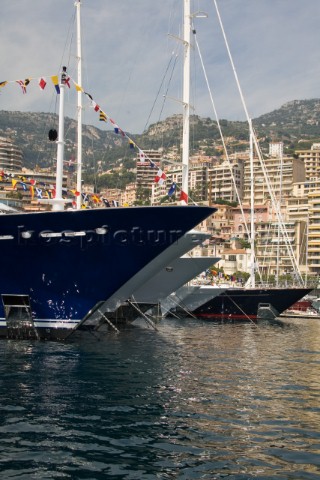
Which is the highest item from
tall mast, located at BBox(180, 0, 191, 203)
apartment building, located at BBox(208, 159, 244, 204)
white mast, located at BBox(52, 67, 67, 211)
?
apartment building, located at BBox(208, 159, 244, 204)

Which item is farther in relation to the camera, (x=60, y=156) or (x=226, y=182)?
(x=226, y=182)

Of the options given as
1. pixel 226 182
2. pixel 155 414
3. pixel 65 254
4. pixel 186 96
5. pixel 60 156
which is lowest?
pixel 155 414

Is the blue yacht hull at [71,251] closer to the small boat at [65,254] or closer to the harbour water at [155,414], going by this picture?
the small boat at [65,254]

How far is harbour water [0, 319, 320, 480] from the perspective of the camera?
10258 millimetres

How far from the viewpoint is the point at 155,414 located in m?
13.7

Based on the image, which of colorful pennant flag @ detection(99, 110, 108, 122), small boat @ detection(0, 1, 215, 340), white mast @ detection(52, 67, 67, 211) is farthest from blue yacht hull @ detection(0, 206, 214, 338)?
colorful pennant flag @ detection(99, 110, 108, 122)

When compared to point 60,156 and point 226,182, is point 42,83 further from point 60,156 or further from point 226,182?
point 226,182

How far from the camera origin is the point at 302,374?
20.1 metres

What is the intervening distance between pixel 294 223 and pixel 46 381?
11011 centimetres

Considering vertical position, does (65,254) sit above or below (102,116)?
below

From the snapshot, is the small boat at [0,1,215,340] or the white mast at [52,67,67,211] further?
the white mast at [52,67,67,211]

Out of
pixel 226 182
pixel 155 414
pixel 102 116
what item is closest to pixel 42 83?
pixel 102 116

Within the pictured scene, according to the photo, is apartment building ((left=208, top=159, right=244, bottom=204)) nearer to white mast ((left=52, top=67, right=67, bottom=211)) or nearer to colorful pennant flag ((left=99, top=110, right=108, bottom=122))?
colorful pennant flag ((left=99, top=110, right=108, bottom=122))

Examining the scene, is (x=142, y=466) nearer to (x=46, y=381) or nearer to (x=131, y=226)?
(x=46, y=381)
